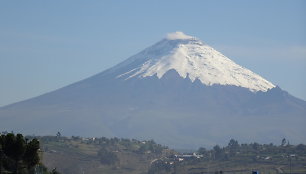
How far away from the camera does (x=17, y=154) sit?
8506 cm

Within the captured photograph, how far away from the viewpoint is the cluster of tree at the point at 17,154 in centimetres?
8481

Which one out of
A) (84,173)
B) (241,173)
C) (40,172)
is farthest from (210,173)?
(40,172)

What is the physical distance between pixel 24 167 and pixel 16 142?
9.76 feet

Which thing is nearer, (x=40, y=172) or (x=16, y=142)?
(x=16, y=142)

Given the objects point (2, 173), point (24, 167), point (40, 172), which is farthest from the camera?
point (40, 172)

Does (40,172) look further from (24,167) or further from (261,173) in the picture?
(261,173)

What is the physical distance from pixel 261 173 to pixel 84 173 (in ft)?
121

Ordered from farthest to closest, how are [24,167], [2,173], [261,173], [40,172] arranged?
1. [261,173]
2. [40,172]
3. [24,167]
4. [2,173]

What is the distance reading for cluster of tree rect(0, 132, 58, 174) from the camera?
84.8 metres

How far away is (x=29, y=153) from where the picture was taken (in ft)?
285

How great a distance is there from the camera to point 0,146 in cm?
8738

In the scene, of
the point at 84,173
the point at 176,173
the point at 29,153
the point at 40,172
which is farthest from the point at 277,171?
the point at 29,153

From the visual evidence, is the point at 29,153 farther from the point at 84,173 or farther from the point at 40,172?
the point at 84,173

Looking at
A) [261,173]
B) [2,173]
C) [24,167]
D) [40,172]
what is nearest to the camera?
[2,173]
